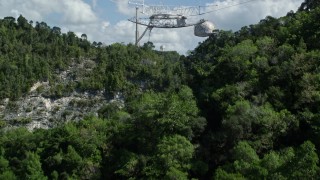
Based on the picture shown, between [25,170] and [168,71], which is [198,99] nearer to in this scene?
[25,170]

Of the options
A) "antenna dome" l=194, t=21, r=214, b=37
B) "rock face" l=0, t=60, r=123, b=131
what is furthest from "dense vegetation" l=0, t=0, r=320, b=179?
"rock face" l=0, t=60, r=123, b=131

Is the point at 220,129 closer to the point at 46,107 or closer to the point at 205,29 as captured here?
the point at 205,29

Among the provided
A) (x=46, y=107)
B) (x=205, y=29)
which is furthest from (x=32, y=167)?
(x=205, y=29)

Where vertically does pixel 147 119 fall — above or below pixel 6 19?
below

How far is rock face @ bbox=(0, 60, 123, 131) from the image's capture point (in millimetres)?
70475

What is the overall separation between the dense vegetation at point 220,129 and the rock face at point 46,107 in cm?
1911

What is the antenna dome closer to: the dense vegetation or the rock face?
the dense vegetation

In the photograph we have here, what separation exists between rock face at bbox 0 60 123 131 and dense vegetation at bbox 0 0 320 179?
19.1 metres

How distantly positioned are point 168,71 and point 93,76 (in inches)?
481

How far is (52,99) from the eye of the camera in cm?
7456

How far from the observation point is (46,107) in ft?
240

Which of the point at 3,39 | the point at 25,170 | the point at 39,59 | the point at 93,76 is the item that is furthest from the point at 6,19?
the point at 25,170

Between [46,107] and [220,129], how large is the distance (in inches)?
1534

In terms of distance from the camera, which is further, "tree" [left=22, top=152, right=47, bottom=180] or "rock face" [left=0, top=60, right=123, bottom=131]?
"rock face" [left=0, top=60, right=123, bottom=131]
